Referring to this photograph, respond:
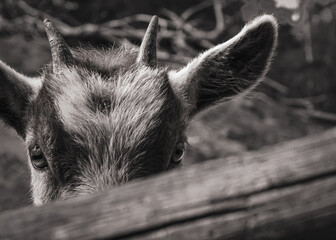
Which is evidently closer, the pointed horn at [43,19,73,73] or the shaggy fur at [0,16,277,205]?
the shaggy fur at [0,16,277,205]

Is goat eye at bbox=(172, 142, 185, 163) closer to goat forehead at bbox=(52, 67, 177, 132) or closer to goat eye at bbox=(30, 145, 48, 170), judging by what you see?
goat forehead at bbox=(52, 67, 177, 132)

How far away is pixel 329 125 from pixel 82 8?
15.2 ft

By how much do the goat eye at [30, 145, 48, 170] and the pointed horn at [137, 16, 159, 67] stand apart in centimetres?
117

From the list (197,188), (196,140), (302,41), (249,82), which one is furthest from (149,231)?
(302,41)

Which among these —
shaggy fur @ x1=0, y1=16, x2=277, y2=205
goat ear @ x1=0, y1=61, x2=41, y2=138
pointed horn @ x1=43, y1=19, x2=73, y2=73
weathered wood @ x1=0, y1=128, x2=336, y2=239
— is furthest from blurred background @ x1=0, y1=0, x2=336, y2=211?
weathered wood @ x1=0, y1=128, x2=336, y2=239

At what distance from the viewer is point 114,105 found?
4344mm

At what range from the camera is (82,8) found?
9625mm

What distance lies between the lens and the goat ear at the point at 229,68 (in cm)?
491

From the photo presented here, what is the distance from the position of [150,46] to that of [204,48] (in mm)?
4335

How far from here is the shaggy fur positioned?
4.09 metres

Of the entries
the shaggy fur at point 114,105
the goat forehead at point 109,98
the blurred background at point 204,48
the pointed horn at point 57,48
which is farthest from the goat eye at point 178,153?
the blurred background at point 204,48

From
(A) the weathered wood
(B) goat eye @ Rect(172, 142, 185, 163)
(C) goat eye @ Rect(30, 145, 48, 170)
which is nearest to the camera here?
(A) the weathered wood

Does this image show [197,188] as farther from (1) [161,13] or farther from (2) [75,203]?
(1) [161,13]

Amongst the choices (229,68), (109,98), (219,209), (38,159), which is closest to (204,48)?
(229,68)
